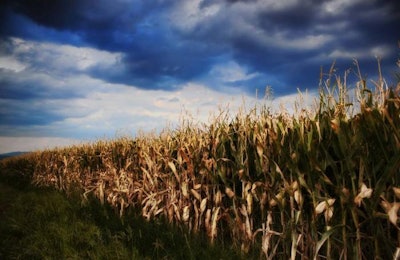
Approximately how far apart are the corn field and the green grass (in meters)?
0.49

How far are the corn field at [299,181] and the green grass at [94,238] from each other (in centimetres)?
49

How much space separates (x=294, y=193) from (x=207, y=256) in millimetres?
1515

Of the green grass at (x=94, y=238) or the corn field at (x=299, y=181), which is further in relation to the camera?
the green grass at (x=94, y=238)

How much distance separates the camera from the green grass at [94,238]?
5852 mm

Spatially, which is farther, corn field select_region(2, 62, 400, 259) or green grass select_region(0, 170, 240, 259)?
green grass select_region(0, 170, 240, 259)

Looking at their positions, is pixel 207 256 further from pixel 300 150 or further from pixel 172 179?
pixel 172 179

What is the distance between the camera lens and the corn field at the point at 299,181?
4.45 metres

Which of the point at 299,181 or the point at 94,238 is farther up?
the point at 299,181

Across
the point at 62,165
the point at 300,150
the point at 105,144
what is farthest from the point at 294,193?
the point at 62,165

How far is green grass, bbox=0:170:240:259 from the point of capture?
Answer: 19.2 ft

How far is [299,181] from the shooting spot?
5121 millimetres

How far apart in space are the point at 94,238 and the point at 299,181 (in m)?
4.01

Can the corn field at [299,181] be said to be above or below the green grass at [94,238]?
above

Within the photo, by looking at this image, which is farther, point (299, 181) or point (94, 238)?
point (94, 238)
